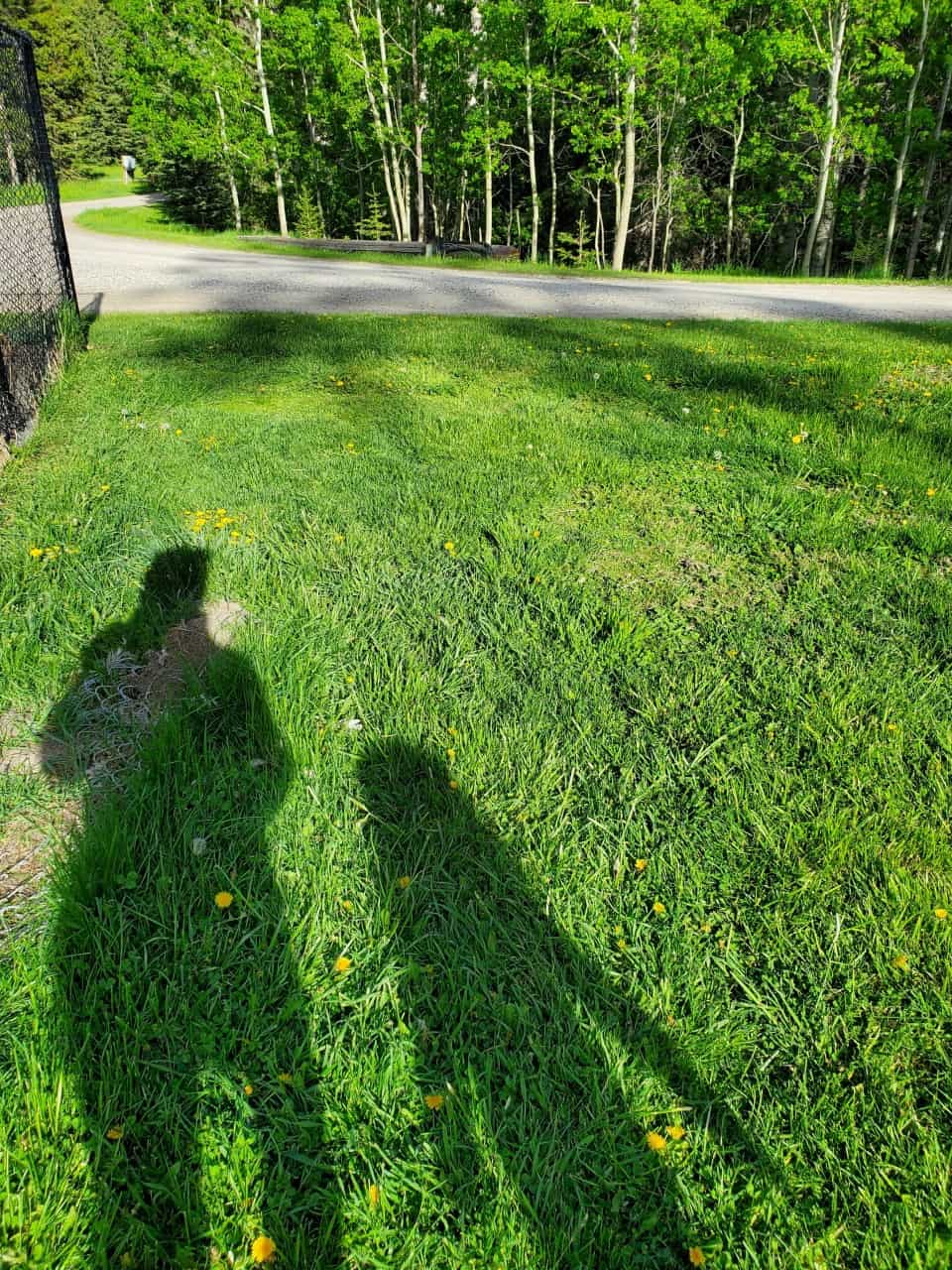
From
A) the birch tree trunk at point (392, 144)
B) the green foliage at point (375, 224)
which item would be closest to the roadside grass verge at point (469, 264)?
the birch tree trunk at point (392, 144)

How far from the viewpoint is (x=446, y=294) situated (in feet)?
36.8

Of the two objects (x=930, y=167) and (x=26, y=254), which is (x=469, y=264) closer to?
(x=26, y=254)

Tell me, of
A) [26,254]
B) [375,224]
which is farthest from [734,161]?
[26,254]

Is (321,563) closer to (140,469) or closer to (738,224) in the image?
(140,469)

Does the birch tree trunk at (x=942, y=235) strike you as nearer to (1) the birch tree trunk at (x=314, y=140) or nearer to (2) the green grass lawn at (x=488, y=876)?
(1) the birch tree trunk at (x=314, y=140)

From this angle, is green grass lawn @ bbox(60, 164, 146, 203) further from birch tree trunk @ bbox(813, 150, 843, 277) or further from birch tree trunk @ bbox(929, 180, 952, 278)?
birch tree trunk @ bbox(929, 180, 952, 278)

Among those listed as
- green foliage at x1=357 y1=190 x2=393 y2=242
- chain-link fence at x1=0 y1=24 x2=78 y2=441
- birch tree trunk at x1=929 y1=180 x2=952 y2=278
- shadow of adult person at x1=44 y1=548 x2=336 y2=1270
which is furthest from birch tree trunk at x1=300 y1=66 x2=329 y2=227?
shadow of adult person at x1=44 y1=548 x2=336 y2=1270

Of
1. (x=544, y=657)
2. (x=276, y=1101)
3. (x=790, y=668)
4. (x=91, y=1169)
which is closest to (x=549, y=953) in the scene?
(x=276, y=1101)

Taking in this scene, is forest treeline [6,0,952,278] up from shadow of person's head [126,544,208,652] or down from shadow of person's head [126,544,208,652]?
up

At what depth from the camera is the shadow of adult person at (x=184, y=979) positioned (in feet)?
4.67

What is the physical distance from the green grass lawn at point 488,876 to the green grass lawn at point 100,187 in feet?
166

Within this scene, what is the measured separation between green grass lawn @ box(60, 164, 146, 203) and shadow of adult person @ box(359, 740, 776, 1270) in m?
52.4

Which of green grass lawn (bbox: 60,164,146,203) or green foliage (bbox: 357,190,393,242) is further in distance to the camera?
green grass lawn (bbox: 60,164,146,203)

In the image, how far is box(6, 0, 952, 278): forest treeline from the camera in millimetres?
20547
